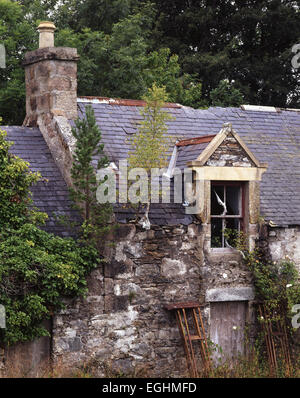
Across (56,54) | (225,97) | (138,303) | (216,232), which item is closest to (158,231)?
(138,303)

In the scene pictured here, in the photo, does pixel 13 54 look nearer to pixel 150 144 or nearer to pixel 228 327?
pixel 150 144

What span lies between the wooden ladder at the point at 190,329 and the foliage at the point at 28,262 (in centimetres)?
200

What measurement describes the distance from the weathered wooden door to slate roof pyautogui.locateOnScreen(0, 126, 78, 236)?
3.52m

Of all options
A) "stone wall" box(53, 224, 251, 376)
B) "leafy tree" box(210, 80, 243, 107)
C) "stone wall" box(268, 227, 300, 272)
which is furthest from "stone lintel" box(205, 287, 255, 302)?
"leafy tree" box(210, 80, 243, 107)

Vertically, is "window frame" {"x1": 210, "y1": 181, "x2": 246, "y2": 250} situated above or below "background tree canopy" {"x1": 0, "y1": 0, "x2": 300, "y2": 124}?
below

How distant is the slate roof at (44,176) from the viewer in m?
13.7

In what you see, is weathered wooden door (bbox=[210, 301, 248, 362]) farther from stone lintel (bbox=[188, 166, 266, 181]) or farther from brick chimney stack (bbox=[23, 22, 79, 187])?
brick chimney stack (bbox=[23, 22, 79, 187])

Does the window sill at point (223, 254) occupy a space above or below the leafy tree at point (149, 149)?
below

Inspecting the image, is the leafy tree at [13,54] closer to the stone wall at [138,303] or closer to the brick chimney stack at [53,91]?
the brick chimney stack at [53,91]

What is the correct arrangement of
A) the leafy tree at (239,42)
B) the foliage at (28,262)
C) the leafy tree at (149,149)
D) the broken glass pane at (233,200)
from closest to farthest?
1. the foliage at (28,262)
2. the leafy tree at (149,149)
3. the broken glass pane at (233,200)
4. the leafy tree at (239,42)

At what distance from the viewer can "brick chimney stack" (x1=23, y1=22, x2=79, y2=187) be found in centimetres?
1512

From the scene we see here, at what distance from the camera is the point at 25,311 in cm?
1241

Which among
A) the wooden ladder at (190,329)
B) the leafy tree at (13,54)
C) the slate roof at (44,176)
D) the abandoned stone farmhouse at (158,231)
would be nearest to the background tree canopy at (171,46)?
the leafy tree at (13,54)

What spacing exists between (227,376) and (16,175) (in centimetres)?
546
